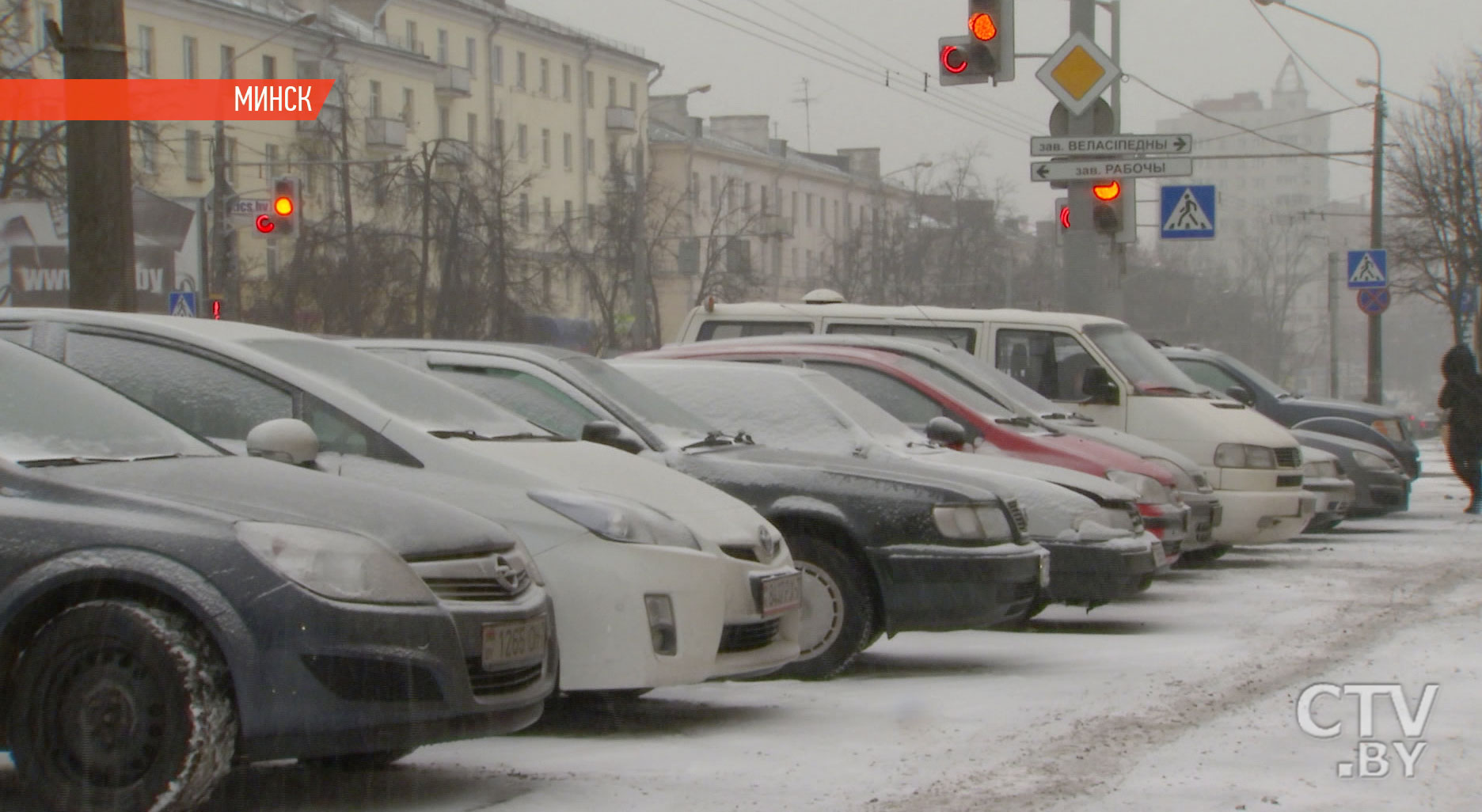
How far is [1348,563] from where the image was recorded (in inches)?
589

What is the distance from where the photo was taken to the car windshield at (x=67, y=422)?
19.2ft

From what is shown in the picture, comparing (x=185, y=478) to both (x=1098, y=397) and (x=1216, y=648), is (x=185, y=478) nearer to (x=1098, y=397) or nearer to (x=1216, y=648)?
(x=1216, y=648)

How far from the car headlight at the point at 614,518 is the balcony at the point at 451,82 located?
6706 cm

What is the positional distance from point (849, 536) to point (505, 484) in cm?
215

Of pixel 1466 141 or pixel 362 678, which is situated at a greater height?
pixel 1466 141

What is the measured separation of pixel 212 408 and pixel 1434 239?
120ft

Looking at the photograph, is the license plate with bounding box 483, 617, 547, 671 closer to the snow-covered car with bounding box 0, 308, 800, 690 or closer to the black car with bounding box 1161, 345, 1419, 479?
the snow-covered car with bounding box 0, 308, 800, 690

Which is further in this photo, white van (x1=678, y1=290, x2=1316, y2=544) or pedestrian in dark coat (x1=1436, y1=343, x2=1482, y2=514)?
pedestrian in dark coat (x1=1436, y1=343, x2=1482, y2=514)

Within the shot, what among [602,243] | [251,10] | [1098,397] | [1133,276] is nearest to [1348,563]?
[1098,397]

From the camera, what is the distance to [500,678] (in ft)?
19.5

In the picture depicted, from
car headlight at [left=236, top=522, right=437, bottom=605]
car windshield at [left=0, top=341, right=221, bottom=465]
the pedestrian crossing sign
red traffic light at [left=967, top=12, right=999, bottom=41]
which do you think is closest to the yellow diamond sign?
red traffic light at [left=967, top=12, right=999, bottom=41]

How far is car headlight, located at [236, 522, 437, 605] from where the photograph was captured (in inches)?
215

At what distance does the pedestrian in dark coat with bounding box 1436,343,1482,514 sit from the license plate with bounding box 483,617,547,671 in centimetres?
1552

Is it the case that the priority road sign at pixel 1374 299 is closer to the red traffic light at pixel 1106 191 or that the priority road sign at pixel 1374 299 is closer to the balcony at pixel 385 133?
the red traffic light at pixel 1106 191
